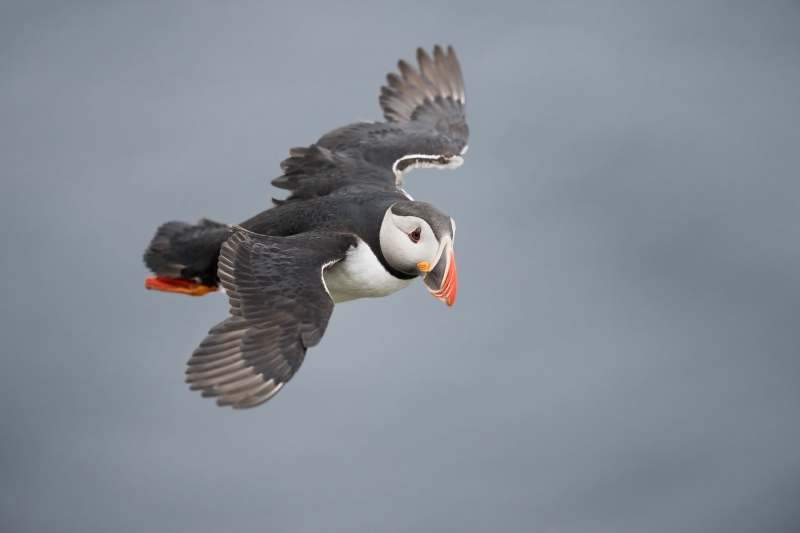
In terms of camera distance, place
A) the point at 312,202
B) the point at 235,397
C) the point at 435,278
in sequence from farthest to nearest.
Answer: the point at 312,202 → the point at 435,278 → the point at 235,397

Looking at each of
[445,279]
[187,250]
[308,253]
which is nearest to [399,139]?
[187,250]

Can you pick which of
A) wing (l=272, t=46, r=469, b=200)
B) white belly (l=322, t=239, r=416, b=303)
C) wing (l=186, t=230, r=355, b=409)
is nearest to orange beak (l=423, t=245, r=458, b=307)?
white belly (l=322, t=239, r=416, b=303)

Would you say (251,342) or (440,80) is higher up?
(440,80)

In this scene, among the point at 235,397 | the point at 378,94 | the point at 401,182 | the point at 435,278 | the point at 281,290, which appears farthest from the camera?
the point at 378,94

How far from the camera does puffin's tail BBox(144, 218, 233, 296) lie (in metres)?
9.30

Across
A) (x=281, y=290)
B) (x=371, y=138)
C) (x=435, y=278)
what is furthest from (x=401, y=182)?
(x=281, y=290)

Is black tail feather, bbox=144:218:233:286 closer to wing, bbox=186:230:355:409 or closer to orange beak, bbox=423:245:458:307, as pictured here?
wing, bbox=186:230:355:409

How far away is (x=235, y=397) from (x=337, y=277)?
1.79 meters

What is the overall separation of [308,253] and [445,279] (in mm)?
1041

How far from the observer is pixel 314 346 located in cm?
740

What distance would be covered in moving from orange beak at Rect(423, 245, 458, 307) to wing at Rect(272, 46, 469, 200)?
61.6 inches

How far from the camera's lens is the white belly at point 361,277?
8.41 meters

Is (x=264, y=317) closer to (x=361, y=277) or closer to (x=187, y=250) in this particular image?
(x=361, y=277)

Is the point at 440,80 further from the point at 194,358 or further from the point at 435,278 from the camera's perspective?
the point at 194,358
